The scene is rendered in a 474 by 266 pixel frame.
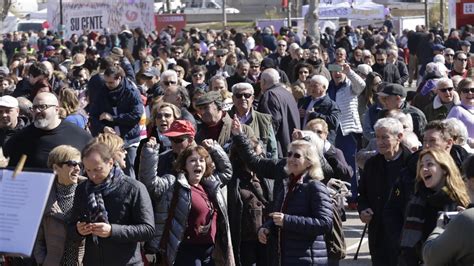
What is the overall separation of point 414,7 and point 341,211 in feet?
195

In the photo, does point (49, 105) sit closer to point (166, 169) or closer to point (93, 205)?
point (166, 169)

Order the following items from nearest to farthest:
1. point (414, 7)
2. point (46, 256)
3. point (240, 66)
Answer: point (46, 256) < point (240, 66) < point (414, 7)

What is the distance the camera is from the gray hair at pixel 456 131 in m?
8.86

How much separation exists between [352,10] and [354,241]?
119ft

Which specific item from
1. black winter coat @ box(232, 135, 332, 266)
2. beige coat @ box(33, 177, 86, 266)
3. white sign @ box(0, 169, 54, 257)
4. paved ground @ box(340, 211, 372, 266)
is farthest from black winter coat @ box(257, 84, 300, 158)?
white sign @ box(0, 169, 54, 257)

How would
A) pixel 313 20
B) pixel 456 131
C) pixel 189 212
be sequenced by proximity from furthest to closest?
pixel 313 20, pixel 456 131, pixel 189 212

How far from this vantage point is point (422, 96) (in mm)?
13500

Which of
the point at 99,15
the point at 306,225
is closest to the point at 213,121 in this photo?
the point at 306,225

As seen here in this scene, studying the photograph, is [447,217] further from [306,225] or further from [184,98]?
[184,98]

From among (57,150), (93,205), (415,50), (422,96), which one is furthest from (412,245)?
(415,50)

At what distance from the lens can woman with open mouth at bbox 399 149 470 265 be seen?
7230 millimetres

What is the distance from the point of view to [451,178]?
23.8 feet

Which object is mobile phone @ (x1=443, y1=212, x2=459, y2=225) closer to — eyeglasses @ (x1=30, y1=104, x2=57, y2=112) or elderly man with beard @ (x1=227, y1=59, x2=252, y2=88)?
eyeglasses @ (x1=30, y1=104, x2=57, y2=112)

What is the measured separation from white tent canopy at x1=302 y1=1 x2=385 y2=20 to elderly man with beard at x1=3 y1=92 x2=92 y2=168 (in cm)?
3729
